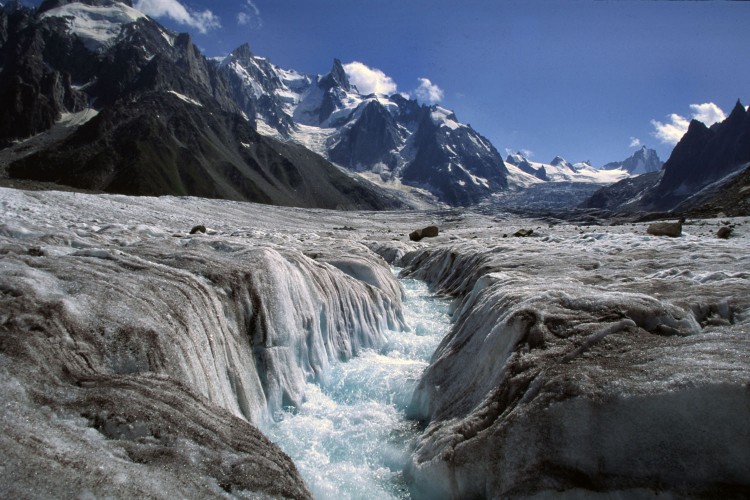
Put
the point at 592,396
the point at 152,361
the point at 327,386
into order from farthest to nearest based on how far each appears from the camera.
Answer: the point at 327,386, the point at 152,361, the point at 592,396

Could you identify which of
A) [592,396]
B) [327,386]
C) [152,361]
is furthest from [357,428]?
[592,396]

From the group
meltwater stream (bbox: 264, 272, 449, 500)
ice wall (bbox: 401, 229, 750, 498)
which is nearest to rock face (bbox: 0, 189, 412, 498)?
meltwater stream (bbox: 264, 272, 449, 500)

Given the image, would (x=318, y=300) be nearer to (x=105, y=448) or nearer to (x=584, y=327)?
(x=584, y=327)

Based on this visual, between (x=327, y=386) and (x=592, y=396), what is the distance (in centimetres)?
902

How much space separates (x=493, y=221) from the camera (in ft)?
545

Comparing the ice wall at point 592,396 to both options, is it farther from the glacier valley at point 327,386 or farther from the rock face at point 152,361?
the rock face at point 152,361

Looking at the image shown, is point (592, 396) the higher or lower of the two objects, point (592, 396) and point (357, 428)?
the higher

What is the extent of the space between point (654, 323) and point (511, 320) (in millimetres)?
2828

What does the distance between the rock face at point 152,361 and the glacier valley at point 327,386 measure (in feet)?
0.11

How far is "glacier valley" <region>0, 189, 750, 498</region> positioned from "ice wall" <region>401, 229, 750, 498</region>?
0.03 metres

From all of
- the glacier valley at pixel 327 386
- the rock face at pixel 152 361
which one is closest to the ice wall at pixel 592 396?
the glacier valley at pixel 327 386

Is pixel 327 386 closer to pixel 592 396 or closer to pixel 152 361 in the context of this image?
pixel 152 361

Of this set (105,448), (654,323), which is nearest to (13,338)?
(105,448)

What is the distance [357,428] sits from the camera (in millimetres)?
11438
